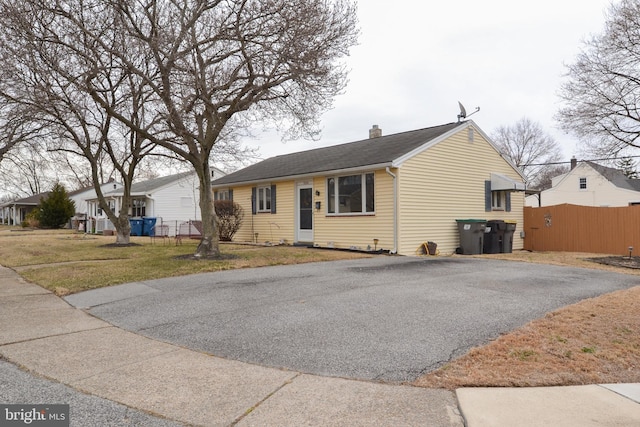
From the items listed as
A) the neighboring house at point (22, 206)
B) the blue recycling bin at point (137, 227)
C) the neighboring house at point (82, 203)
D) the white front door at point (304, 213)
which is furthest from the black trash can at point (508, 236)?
the neighboring house at point (22, 206)

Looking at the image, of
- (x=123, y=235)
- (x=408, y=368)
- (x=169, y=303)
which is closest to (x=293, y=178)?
(x=123, y=235)

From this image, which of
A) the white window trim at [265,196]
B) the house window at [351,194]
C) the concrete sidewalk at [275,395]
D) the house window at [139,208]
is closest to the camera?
the concrete sidewalk at [275,395]

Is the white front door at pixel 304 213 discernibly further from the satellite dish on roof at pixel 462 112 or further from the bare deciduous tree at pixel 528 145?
the bare deciduous tree at pixel 528 145

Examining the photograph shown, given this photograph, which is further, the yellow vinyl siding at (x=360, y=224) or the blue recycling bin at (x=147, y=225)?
the blue recycling bin at (x=147, y=225)

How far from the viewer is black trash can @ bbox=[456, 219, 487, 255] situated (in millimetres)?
13375

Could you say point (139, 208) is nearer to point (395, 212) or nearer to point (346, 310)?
point (395, 212)

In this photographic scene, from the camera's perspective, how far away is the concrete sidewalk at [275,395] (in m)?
2.58

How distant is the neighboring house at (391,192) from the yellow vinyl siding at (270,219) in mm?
40

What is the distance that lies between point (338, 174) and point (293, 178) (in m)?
2.26

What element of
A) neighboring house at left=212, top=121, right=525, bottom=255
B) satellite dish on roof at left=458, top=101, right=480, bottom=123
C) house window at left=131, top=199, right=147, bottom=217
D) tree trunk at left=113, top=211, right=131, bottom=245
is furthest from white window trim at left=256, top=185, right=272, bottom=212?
house window at left=131, top=199, right=147, bottom=217

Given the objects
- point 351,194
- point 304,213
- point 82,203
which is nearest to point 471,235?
point 351,194

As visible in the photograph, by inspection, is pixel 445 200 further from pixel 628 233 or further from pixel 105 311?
pixel 105 311

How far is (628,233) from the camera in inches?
560

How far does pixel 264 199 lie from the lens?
17.2 meters
